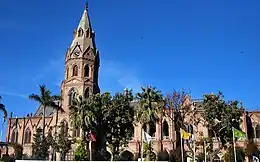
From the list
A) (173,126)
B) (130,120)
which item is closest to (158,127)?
(173,126)

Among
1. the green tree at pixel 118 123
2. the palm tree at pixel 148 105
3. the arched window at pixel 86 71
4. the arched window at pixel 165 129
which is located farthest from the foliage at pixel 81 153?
the arched window at pixel 86 71

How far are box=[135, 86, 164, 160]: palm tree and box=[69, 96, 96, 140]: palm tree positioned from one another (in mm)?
7621

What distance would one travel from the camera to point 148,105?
164ft

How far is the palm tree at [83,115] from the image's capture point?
52.8 meters

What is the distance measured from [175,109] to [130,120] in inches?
325

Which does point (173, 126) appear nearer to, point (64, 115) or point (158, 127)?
point (158, 127)

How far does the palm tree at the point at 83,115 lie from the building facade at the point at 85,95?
44.0 ft

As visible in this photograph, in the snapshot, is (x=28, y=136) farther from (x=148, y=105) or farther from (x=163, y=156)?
(x=148, y=105)

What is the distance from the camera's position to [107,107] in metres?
55.5

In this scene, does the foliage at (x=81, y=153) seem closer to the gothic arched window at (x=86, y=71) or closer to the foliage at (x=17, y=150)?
the gothic arched window at (x=86, y=71)

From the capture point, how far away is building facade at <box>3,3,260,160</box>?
6719 centimetres

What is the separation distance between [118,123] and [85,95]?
18.3 metres

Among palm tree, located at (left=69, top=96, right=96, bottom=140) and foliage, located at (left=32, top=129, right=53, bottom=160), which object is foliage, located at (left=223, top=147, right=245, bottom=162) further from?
foliage, located at (left=32, top=129, right=53, bottom=160)

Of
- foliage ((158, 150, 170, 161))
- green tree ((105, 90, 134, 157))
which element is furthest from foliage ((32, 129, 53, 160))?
foliage ((158, 150, 170, 161))
